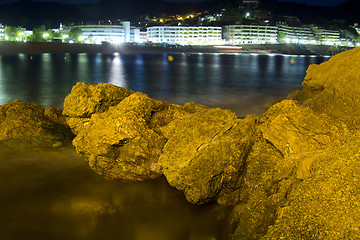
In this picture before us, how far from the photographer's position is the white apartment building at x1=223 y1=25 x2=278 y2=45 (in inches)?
5615

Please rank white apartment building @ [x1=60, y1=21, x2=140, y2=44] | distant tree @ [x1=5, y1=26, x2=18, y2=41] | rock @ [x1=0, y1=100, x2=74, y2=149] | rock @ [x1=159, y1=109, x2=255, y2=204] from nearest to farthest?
rock @ [x1=159, y1=109, x2=255, y2=204]
rock @ [x1=0, y1=100, x2=74, y2=149]
distant tree @ [x1=5, y1=26, x2=18, y2=41]
white apartment building @ [x1=60, y1=21, x2=140, y2=44]

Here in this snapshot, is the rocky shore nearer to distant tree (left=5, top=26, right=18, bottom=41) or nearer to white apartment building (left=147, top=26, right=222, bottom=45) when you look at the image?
distant tree (left=5, top=26, right=18, bottom=41)

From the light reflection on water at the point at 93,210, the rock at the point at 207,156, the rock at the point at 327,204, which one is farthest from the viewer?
the light reflection on water at the point at 93,210

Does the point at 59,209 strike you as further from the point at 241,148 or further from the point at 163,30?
the point at 163,30

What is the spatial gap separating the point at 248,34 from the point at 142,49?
57527 mm

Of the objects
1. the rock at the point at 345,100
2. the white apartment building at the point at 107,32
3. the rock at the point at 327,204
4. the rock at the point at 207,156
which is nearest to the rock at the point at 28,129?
the rock at the point at 207,156

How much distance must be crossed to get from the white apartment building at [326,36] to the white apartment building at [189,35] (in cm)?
5188

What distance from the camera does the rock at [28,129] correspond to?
7305 millimetres

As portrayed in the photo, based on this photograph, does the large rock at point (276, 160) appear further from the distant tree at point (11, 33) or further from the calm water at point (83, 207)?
the distant tree at point (11, 33)

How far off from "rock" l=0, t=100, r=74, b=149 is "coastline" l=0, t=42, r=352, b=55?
78.8 m

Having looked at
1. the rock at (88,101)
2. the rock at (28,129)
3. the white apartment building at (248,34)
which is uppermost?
the white apartment building at (248,34)

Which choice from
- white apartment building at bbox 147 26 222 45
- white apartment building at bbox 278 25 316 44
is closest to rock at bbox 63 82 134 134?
white apartment building at bbox 147 26 222 45

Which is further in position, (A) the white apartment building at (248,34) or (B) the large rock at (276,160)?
(A) the white apartment building at (248,34)

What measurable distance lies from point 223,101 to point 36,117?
36.4 ft
